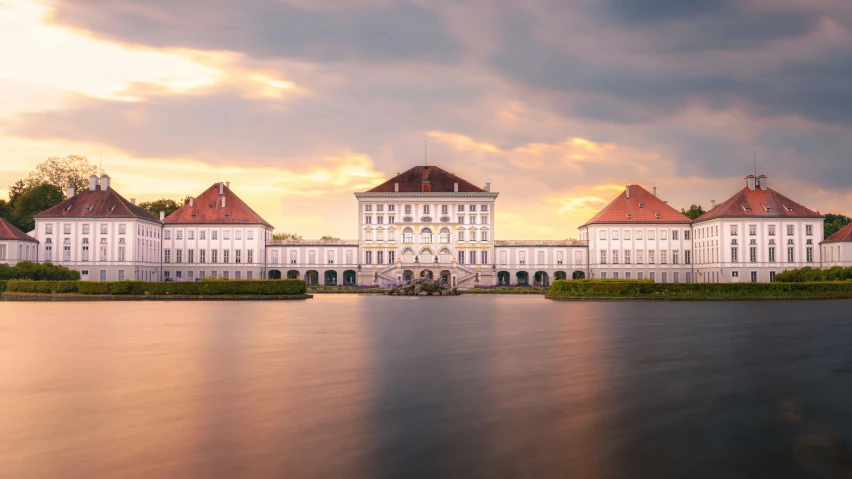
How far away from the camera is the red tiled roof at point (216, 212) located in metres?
95.8

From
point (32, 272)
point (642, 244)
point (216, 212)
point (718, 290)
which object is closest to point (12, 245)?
point (32, 272)

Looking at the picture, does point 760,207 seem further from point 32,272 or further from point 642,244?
point 32,272

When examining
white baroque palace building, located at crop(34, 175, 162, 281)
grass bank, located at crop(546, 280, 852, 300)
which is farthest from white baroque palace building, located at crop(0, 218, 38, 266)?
grass bank, located at crop(546, 280, 852, 300)

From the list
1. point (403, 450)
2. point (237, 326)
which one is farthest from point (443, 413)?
point (237, 326)

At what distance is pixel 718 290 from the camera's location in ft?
172

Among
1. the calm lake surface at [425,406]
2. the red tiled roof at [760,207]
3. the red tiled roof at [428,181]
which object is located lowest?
the calm lake surface at [425,406]

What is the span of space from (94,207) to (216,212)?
15.0 m

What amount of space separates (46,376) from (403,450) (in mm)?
Answer: 9254

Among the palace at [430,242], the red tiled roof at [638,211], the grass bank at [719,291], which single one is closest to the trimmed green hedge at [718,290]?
the grass bank at [719,291]

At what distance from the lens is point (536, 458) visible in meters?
8.51

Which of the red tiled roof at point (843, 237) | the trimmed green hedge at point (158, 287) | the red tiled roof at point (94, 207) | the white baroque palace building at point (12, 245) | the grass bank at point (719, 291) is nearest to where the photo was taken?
the grass bank at point (719, 291)

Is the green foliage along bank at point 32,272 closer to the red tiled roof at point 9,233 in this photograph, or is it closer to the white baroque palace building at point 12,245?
the white baroque palace building at point 12,245

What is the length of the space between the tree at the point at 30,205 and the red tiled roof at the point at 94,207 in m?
7.95

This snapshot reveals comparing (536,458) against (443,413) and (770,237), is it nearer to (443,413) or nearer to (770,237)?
(443,413)
